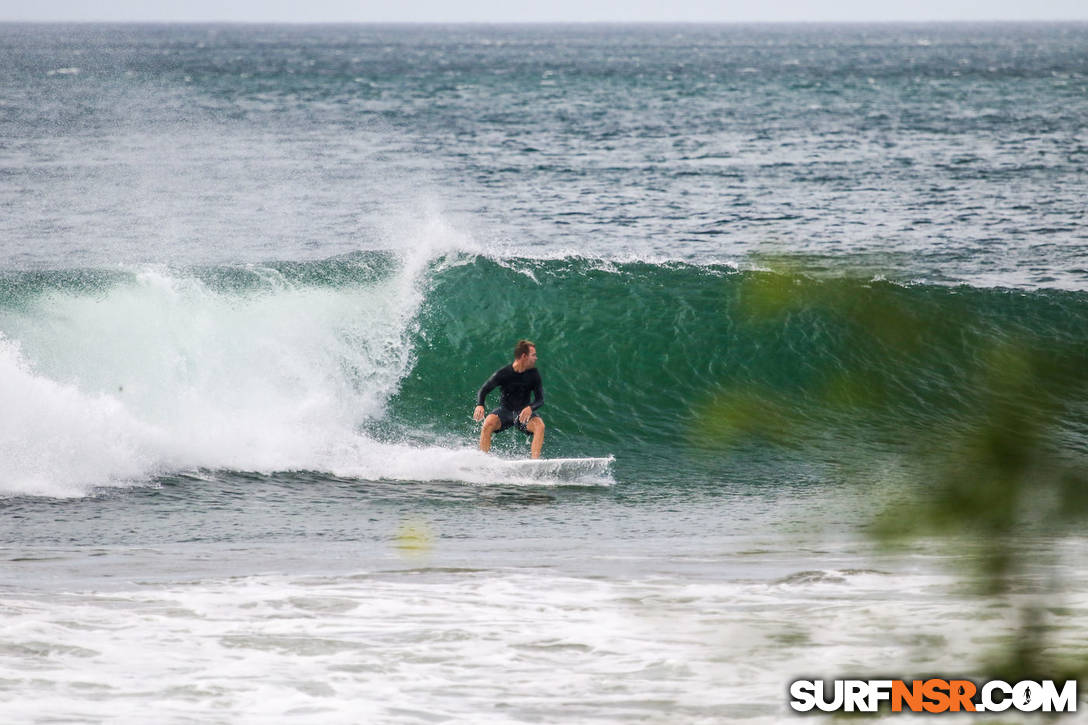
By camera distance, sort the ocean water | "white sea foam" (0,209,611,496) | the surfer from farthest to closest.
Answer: the surfer < "white sea foam" (0,209,611,496) < the ocean water

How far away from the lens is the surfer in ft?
39.8

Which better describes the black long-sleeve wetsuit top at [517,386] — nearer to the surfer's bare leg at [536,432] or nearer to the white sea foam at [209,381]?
the surfer's bare leg at [536,432]

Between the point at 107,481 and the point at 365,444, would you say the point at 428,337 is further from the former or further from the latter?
the point at 107,481

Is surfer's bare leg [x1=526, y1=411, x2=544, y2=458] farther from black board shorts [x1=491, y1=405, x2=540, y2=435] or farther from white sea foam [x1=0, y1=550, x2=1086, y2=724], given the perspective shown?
white sea foam [x1=0, y1=550, x2=1086, y2=724]

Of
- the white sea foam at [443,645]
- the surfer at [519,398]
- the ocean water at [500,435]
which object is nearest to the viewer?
the ocean water at [500,435]

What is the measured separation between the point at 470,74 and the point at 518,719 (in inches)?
3891

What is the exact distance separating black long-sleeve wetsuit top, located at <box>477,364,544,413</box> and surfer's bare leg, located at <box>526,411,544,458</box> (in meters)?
0.15

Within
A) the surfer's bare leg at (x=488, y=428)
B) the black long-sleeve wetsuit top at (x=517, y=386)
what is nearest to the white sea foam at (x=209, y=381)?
the surfer's bare leg at (x=488, y=428)

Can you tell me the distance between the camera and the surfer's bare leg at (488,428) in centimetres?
1218

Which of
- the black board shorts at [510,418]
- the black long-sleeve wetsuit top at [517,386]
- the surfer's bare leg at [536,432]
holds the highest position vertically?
the black long-sleeve wetsuit top at [517,386]

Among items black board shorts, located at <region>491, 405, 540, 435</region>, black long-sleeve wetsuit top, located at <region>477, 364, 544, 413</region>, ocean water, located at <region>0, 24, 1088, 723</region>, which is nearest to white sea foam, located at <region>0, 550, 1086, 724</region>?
ocean water, located at <region>0, 24, 1088, 723</region>

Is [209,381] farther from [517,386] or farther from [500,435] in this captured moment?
[517,386]

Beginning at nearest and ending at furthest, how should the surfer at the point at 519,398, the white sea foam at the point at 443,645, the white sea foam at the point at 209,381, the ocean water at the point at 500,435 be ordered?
the ocean water at the point at 500,435, the white sea foam at the point at 443,645, the white sea foam at the point at 209,381, the surfer at the point at 519,398

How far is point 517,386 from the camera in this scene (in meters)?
12.2
